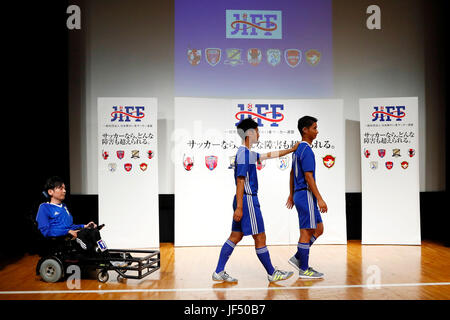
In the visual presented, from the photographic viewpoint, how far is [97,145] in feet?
18.8

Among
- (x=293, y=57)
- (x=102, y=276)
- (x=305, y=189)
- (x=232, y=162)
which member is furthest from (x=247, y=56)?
(x=102, y=276)

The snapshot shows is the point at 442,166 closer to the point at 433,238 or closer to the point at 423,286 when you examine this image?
the point at 433,238

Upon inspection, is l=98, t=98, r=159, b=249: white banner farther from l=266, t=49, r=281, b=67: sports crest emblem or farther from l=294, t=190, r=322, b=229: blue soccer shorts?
l=294, t=190, r=322, b=229: blue soccer shorts

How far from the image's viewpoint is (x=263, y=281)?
352 cm

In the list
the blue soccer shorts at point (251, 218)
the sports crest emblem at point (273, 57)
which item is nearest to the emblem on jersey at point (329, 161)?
the sports crest emblem at point (273, 57)

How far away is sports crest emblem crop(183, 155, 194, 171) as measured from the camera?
17.5 feet

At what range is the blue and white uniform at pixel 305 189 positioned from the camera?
3.46 metres

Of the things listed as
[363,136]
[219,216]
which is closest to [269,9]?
[363,136]

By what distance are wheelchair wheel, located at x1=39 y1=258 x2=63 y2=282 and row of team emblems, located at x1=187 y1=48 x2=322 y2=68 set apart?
134 inches

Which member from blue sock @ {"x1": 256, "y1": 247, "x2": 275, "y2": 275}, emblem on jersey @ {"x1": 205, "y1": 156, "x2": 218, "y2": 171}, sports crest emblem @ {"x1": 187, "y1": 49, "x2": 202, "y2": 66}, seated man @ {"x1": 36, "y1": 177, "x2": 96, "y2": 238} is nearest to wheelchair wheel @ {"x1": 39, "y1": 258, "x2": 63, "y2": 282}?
seated man @ {"x1": 36, "y1": 177, "x2": 96, "y2": 238}

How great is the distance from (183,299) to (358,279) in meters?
1.61

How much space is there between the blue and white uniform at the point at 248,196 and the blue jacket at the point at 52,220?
1.54 m

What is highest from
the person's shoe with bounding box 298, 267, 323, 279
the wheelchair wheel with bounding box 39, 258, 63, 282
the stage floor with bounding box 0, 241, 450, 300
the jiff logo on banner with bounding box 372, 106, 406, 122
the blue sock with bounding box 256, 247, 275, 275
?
the jiff logo on banner with bounding box 372, 106, 406, 122

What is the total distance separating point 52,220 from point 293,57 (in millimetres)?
3965
